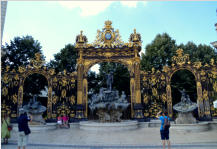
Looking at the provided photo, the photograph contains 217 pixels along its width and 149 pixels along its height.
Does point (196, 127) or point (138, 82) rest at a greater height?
point (138, 82)

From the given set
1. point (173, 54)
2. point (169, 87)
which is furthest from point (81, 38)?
point (173, 54)

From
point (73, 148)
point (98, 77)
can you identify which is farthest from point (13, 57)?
point (73, 148)

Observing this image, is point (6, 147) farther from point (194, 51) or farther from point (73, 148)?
point (194, 51)

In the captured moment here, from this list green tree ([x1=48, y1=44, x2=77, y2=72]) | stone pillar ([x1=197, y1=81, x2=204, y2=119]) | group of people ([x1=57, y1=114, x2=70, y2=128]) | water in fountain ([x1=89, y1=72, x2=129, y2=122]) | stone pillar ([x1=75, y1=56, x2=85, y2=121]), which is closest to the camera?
water in fountain ([x1=89, y1=72, x2=129, y2=122])

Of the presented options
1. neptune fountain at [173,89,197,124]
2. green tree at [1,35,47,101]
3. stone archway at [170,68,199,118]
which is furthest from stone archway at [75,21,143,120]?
green tree at [1,35,47,101]

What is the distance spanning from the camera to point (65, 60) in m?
22.5

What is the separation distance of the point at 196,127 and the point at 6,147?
365 inches

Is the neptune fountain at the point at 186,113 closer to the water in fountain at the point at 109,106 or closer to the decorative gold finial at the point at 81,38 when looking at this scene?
the water in fountain at the point at 109,106

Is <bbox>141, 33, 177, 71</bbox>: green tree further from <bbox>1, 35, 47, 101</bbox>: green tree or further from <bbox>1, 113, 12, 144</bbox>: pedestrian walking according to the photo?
<bbox>1, 113, 12, 144</bbox>: pedestrian walking

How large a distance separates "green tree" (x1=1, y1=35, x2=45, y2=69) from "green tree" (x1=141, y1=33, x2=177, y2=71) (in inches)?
534

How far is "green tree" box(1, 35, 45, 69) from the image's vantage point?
19280 mm

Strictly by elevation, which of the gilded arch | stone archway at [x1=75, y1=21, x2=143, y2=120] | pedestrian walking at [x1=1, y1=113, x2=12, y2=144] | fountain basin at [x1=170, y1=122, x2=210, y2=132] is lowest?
fountain basin at [x1=170, y1=122, x2=210, y2=132]

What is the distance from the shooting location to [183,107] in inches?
411

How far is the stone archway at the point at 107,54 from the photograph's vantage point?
13398mm
